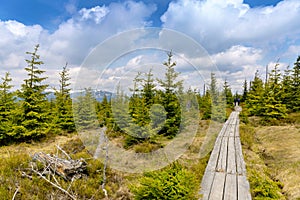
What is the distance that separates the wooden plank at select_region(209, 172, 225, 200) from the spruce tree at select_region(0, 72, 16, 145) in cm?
1367

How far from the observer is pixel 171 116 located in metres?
12.2

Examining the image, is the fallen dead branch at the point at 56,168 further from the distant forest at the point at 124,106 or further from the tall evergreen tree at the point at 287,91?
the tall evergreen tree at the point at 287,91

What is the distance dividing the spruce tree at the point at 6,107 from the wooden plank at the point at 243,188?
46.6ft

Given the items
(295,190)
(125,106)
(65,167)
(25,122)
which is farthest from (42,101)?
(295,190)

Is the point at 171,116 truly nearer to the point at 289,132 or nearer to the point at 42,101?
the point at 289,132

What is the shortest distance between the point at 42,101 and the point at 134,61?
39.7 feet

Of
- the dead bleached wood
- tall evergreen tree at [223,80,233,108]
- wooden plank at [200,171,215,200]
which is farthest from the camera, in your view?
tall evergreen tree at [223,80,233,108]

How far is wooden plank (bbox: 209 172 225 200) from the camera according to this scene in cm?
446

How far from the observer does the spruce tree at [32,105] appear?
14.1m

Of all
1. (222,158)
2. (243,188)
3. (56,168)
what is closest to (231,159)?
(222,158)

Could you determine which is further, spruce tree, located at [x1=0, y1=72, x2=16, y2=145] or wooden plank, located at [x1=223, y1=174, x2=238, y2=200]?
spruce tree, located at [x1=0, y1=72, x2=16, y2=145]

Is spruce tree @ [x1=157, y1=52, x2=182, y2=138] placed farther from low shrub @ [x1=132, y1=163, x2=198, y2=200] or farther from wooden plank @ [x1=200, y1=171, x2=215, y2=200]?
low shrub @ [x1=132, y1=163, x2=198, y2=200]

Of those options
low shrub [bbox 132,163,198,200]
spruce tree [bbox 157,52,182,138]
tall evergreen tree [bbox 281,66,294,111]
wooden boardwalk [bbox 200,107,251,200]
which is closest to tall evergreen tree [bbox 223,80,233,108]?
tall evergreen tree [bbox 281,66,294,111]

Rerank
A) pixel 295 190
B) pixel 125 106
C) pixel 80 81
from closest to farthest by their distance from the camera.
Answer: pixel 295 190 → pixel 80 81 → pixel 125 106
